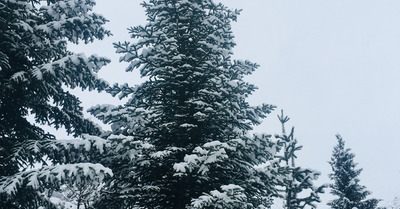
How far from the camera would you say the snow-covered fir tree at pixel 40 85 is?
7.23 meters

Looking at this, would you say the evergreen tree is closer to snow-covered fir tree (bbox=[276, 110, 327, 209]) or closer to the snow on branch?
snow-covered fir tree (bbox=[276, 110, 327, 209])

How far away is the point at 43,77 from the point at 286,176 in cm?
672

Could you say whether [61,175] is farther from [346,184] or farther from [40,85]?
[346,184]

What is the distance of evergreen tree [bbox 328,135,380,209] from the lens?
22.0 metres

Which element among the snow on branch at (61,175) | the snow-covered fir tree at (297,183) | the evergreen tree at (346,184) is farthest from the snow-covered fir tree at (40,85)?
the evergreen tree at (346,184)

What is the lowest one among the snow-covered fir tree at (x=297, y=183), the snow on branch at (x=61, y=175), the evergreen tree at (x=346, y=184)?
the snow on branch at (x=61, y=175)

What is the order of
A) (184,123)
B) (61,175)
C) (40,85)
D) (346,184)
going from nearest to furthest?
(61,175), (40,85), (184,123), (346,184)

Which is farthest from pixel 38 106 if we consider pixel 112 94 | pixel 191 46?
pixel 191 46

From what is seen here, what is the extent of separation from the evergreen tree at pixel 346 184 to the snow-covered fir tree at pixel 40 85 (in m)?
19.0

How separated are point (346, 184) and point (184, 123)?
691 inches

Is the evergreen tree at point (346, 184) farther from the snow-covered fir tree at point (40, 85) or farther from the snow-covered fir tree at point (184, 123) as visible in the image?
the snow-covered fir tree at point (40, 85)

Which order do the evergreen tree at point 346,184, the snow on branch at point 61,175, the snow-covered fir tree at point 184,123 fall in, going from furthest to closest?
1. the evergreen tree at point 346,184
2. the snow-covered fir tree at point 184,123
3. the snow on branch at point 61,175

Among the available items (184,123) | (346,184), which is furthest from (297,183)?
(346,184)

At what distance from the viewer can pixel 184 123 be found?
9.65m
